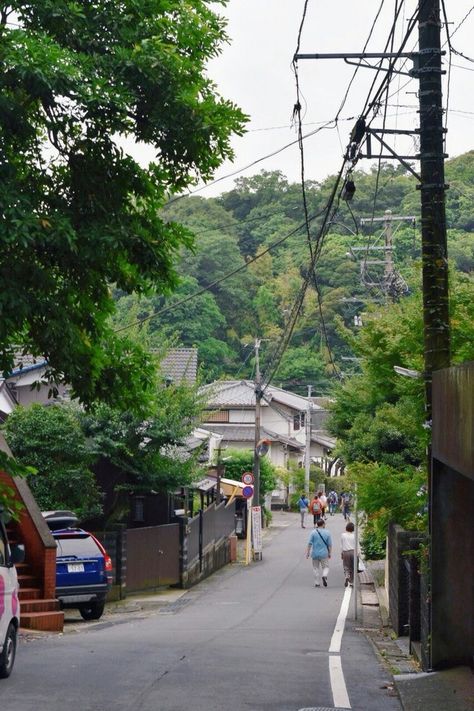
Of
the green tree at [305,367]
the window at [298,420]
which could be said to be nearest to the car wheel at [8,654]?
the green tree at [305,367]

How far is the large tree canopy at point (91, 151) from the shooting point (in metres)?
9.38

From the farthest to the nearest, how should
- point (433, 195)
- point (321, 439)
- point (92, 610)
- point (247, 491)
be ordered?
point (321, 439) → point (247, 491) → point (92, 610) → point (433, 195)

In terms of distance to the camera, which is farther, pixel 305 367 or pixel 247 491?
pixel 305 367

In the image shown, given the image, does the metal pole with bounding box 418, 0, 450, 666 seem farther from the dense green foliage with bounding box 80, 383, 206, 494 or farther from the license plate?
the dense green foliage with bounding box 80, 383, 206, 494

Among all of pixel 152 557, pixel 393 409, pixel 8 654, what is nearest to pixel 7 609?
pixel 8 654

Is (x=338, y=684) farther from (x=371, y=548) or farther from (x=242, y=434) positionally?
(x=242, y=434)

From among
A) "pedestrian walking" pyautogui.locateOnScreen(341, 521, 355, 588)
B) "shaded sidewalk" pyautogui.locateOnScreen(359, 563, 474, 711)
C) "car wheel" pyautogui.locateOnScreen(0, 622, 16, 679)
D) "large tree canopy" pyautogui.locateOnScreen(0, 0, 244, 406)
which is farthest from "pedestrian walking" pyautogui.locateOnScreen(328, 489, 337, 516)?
"large tree canopy" pyautogui.locateOnScreen(0, 0, 244, 406)

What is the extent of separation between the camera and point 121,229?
9883 millimetres

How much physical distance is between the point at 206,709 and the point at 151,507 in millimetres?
21105

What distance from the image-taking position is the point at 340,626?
18891mm

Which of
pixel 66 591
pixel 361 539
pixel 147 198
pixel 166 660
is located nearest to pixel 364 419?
pixel 361 539

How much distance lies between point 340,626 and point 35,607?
5.44 meters

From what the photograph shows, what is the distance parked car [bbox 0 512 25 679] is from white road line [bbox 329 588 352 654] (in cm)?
490

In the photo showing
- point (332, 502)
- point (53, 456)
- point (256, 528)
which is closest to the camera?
point (53, 456)
